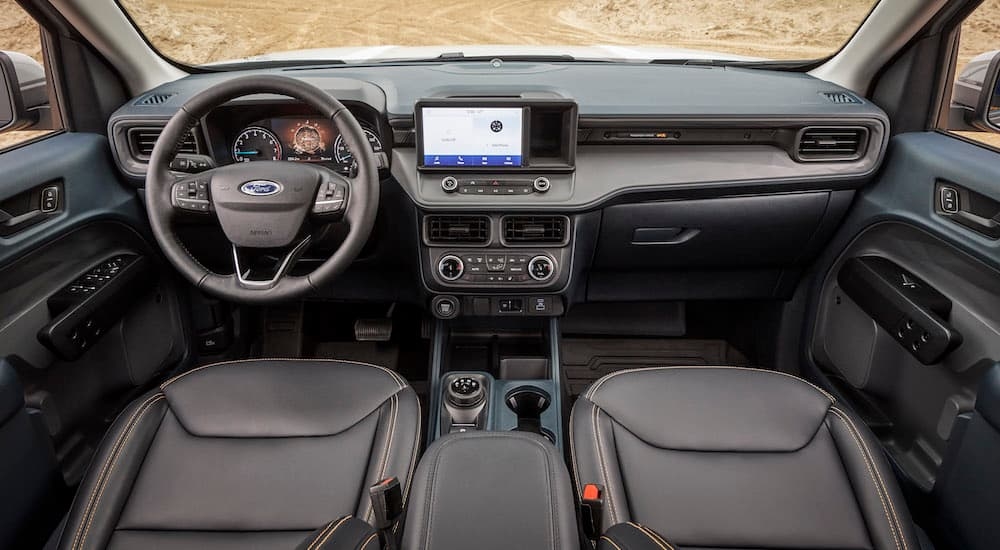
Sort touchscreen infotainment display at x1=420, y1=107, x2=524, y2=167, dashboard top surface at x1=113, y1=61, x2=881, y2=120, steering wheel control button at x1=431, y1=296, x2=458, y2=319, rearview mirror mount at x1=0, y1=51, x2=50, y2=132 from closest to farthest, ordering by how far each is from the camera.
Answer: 1. rearview mirror mount at x1=0, y1=51, x2=50, y2=132
2. touchscreen infotainment display at x1=420, y1=107, x2=524, y2=167
3. dashboard top surface at x1=113, y1=61, x2=881, y2=120
4. steering wheel control button at x1=431, y1=296, x2=458, y2=319

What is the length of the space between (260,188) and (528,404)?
1.01 metres

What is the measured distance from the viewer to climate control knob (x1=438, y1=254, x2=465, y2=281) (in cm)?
204

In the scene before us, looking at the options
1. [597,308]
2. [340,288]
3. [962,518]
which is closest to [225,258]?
[340,288]

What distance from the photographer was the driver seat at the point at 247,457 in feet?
4.10

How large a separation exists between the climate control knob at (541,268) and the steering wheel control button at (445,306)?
29 centimetres

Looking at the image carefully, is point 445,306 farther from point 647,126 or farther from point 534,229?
point 647,126

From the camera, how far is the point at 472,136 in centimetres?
187

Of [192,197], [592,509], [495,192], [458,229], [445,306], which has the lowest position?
[445,306]

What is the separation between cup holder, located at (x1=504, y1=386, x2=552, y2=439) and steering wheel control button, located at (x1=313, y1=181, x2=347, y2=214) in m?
0.80

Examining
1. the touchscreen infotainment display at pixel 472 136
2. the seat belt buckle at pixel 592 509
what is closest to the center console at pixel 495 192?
the touchscreen infotainment display at pixel 472 136

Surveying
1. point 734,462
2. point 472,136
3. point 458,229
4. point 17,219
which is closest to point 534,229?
point 458,229

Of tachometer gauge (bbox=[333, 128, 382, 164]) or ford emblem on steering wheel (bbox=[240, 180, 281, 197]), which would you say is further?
tachometer gauge (bbox=[333, 128, 382, 164])

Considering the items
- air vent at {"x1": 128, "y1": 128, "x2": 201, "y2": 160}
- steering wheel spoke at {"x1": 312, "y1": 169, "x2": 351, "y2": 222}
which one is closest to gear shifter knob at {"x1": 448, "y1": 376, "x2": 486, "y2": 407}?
steering wheel spoke at {"x1": 312, "y1": 169, "x2": 351, "y2": 222}

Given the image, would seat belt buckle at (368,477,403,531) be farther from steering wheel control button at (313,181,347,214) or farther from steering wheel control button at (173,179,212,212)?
steering wheel control button at (173,179,212,212)
